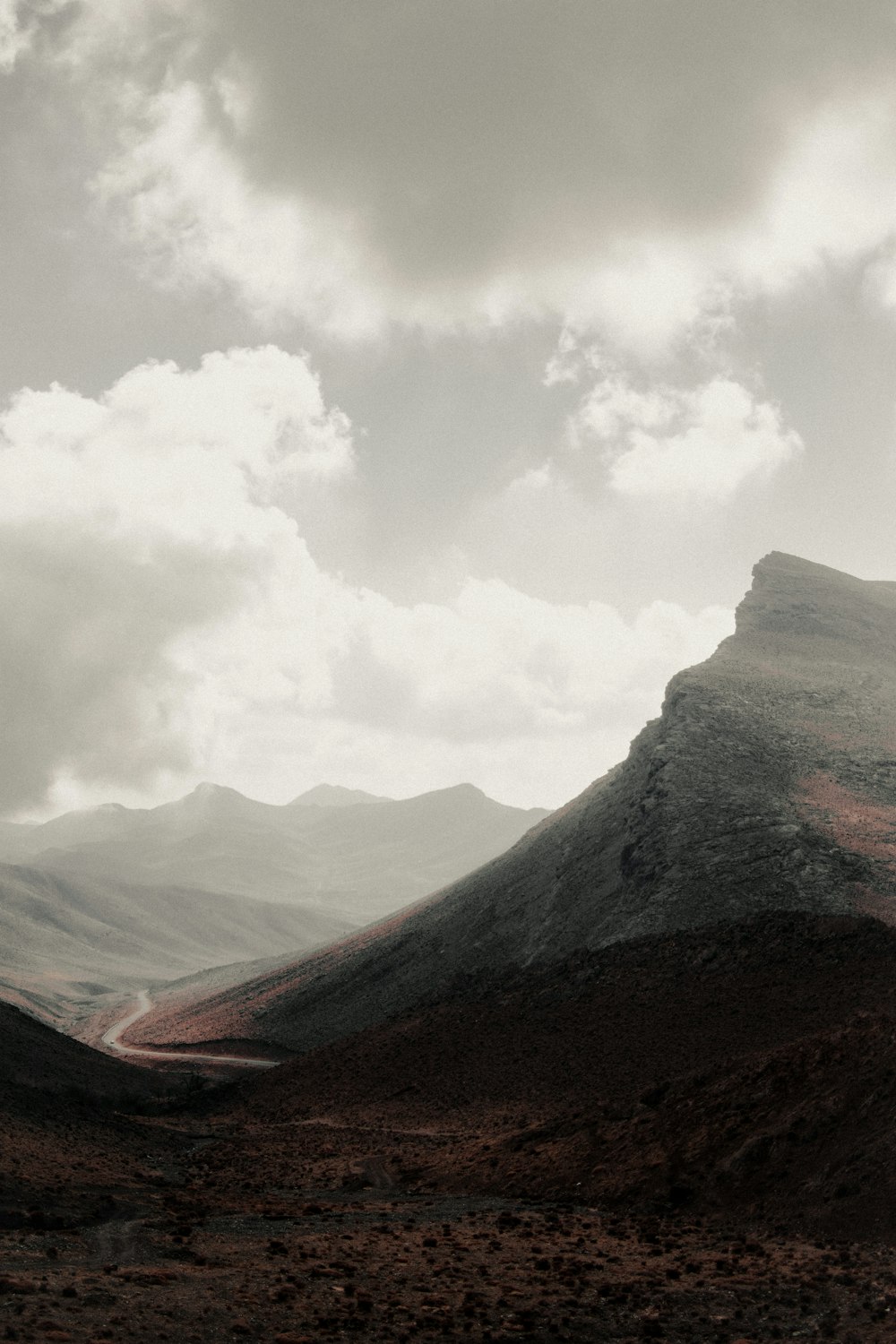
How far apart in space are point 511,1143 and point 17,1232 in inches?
660

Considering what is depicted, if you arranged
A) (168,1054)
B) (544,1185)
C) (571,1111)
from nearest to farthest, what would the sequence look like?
(544,1185) → (571,1111) → (168,1054)

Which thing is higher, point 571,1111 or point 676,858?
point 676,858

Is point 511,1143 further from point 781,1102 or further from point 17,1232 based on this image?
point 17,1232

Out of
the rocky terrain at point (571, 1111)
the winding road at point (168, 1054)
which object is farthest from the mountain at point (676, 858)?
the winding road at point (168, 1054)

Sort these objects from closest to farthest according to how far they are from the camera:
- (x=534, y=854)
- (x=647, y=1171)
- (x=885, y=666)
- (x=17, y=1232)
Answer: (x=17, y=1232) < (x=647, y=1171) < (x=534, y=854) < (x=885, y=666)

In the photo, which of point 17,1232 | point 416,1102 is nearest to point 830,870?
point 416,1102

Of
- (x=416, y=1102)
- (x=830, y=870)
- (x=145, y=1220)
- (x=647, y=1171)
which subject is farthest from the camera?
(x=830, y=870)

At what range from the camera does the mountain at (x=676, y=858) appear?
5475 centimetres

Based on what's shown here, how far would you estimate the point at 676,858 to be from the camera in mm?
59312

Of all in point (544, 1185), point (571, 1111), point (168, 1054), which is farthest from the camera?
point (168, 1054)

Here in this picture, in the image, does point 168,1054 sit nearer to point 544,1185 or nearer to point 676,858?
point 676,858

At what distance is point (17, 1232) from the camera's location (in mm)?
21531

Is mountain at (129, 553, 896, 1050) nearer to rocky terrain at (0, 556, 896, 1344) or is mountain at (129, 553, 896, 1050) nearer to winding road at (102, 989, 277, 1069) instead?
rocky terrain at (0, 556, 896, 1344)

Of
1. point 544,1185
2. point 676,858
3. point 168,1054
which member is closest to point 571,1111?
point 544,1185
